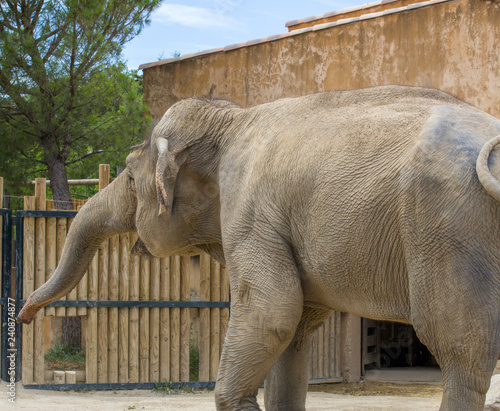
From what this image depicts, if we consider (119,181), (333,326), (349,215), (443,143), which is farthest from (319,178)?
(333,326)

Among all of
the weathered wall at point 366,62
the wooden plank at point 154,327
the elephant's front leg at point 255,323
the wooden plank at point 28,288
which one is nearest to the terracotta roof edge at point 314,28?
the weathered wall at point 366,62

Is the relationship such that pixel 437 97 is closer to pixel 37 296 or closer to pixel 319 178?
pixel 319 178

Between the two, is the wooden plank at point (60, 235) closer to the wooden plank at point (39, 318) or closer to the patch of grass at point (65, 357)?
the wooden plank at point (39, 318)

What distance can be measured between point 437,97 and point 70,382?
235 inches

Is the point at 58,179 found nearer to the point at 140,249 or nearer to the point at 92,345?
the point at 92,345

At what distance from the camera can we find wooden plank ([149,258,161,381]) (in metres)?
8.67

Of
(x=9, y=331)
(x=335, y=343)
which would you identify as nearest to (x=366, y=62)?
(x=335, y=343)

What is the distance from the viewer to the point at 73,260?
529 cm

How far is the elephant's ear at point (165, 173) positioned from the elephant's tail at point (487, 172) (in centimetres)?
184

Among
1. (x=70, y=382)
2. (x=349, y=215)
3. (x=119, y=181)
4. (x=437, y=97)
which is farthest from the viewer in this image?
(x=70, y=382)

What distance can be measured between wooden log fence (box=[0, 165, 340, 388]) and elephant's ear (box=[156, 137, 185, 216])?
12.8 ft

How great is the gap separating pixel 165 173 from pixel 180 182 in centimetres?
21

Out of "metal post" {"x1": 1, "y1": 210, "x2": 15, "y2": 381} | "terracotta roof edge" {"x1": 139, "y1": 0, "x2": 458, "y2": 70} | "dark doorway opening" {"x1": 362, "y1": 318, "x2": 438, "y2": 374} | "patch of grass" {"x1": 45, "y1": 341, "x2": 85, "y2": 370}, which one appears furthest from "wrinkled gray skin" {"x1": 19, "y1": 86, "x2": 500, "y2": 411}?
"dark doorway opening" {"x1": 362, "y1": 318, "x2": 438, "y2": 374}

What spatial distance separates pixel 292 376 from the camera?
4.84m
